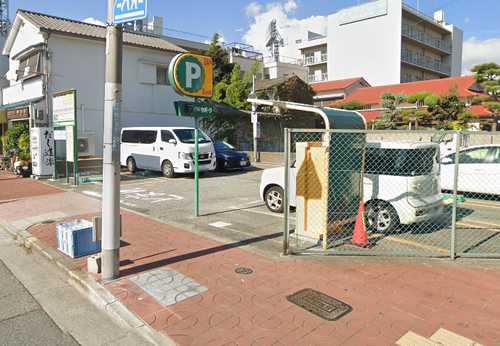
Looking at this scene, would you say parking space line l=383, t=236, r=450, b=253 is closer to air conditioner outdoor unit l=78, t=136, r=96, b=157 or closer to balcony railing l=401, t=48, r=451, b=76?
air conditioner outdoor unit l=78, t=136, r=96, b=157

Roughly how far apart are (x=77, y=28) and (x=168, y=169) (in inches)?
400

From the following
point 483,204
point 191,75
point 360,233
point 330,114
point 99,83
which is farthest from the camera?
point 99,83

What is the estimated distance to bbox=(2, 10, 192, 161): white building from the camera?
54.9 feet

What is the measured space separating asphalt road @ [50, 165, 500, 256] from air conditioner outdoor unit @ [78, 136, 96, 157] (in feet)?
15.1

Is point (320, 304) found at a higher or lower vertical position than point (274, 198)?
lower

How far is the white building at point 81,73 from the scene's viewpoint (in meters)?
16.7

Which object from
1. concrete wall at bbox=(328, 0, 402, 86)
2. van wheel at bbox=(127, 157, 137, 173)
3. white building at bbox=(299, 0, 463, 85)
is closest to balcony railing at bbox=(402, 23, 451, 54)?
white building at bbox=(299, 0, 463, 85)

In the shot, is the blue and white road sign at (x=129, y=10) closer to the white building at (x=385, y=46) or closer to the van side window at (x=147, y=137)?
the van side window at (x=147, y=137)

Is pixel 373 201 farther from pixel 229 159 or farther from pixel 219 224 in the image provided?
pixel 229 159

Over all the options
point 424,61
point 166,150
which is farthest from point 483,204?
point 424,61

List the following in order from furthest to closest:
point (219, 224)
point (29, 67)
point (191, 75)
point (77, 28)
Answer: point (77, 28) < point (29, 67) < point (191, 75) < point (219, 224)

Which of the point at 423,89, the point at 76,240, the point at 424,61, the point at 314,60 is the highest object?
the point at 314,60

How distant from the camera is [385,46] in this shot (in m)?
38.2

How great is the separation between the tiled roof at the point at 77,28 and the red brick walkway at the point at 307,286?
1559 cm
